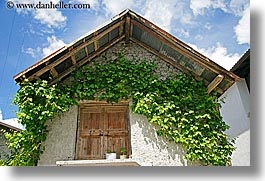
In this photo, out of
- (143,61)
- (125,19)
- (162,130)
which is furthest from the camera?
(143,61)

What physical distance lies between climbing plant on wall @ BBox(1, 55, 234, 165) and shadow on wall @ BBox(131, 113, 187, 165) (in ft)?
0.16

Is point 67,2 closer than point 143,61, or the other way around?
point 67,2

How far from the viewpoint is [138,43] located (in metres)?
Answer: 3.44

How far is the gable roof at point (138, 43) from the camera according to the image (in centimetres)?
290

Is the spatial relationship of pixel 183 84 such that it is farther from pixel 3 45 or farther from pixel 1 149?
pixel 1 149

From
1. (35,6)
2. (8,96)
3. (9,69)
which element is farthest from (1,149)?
(35,6)

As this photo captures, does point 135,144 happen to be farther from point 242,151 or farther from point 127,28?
point 127,28

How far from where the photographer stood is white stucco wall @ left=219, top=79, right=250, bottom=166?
256 centimetres

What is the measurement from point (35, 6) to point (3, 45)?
1.50 ft

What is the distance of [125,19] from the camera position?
10.3 ft

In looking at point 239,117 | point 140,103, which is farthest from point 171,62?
point 239,117

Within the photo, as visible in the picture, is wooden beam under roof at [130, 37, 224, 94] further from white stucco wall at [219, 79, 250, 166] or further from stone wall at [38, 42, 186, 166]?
stone wall at [38, 42, 186, 166]

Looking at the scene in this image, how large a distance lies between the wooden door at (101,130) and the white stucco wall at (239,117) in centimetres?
102

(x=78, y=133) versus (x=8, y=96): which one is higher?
(x=8, y=96)
